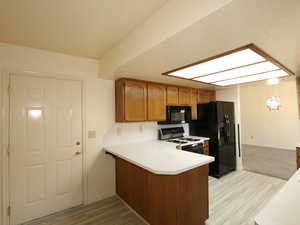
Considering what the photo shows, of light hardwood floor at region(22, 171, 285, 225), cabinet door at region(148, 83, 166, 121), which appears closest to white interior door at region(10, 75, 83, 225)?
light hardwood floor at region(22, 171, 285, 225)

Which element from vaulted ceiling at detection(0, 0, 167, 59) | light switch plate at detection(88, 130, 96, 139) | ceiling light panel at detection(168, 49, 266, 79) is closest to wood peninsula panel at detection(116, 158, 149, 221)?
light switch plate at detection(88, 130, 96, 139)

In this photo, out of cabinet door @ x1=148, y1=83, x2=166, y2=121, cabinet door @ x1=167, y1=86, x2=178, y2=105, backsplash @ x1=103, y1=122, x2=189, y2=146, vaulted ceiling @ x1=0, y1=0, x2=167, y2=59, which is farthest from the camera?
cabinet door @ x1=167, y1=86, x2=178, y2=105

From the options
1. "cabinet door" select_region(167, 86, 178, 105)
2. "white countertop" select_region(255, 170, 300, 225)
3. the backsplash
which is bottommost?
"white countertop" select_region(255, 170, 300, 225)

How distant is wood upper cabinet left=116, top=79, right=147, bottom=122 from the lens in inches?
100

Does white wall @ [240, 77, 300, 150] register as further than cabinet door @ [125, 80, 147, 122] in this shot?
Yes

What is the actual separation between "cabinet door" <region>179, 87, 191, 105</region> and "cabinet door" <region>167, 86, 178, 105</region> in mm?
143

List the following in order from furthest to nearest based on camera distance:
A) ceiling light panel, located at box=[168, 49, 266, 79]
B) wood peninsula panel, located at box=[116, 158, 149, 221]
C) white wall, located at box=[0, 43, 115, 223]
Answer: white wall, located at box=[0, 43, 115, 223], wood peninsula panel, located at box=[116, 158, 149, 221], ceiling light panel, located at box=[168, 49, 266, 79]

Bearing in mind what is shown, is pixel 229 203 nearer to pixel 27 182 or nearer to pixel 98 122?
pixel 98 122

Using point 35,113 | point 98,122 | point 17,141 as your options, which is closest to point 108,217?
point 98,122

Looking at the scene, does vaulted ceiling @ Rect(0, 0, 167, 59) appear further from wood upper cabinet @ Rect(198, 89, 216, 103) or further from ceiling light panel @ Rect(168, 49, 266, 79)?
wood upper cabinet @ Rect(198, 89, 216, 103)

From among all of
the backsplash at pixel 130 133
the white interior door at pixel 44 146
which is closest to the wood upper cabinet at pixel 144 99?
the backsplash at pixel 130 133

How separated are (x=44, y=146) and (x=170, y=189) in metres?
1.95

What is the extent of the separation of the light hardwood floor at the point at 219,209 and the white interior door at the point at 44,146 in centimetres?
25

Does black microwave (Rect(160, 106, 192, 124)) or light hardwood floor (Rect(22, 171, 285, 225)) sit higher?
black microwave (Rect(160, 106, 192, 124))
